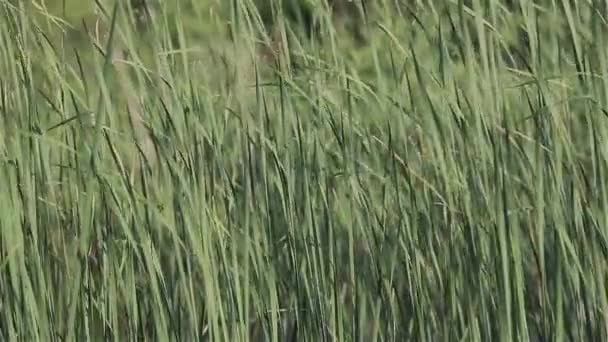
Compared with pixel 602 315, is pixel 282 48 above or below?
above

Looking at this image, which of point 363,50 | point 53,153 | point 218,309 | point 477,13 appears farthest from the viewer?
point 363,50

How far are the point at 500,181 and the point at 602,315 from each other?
0.86 feet

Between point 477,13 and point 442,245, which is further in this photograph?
point 442,245

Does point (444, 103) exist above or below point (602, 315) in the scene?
above

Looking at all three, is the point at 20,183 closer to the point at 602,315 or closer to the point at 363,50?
the point at 602,315

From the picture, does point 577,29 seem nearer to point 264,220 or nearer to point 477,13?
point 477,13

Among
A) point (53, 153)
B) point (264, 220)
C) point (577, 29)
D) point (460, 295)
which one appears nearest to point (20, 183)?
point (264, 220)

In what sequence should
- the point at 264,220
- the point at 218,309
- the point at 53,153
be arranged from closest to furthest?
the point at 218,309, the point at 264,220, the point at 53,153

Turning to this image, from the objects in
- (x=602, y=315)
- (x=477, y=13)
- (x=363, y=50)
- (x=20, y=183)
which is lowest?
(x=602, y=315)

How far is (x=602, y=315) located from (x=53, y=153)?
953 mm

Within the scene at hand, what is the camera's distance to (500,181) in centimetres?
137

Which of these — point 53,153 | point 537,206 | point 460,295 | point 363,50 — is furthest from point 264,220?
point 363,50

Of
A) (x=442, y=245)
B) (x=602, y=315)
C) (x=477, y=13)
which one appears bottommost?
(x=602, y=315)

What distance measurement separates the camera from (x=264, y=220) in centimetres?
161
